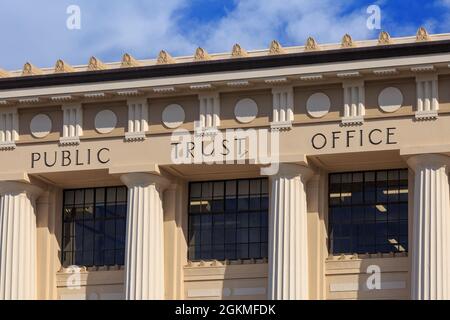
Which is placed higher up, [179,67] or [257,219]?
[179,67]

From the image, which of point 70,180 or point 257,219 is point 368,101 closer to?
point 257,219

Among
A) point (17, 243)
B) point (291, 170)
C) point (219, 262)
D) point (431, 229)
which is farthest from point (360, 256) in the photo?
point (17, 243)

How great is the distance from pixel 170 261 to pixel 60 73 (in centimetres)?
933

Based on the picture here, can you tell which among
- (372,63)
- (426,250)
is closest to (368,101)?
(372,63)

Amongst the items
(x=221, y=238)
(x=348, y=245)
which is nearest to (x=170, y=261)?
(x=221, y=238)

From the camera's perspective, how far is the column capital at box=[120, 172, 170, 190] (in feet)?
251

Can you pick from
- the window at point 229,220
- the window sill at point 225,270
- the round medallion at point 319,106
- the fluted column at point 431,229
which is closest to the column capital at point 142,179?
the window at point 229,220

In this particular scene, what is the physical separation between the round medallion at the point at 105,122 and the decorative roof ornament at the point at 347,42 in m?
10.6

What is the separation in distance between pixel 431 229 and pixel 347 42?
8.41 metres

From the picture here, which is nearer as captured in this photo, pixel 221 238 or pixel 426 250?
pixel 426 250

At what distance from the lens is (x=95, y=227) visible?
79.5m

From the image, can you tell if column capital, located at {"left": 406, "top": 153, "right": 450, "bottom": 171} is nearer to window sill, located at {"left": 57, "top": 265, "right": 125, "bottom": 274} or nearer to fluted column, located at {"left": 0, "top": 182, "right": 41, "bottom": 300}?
window sill, located at {"left": 57, "top": 265, "right": 125, "bottom": 274}

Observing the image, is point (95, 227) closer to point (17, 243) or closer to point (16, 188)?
point (17, 243)
